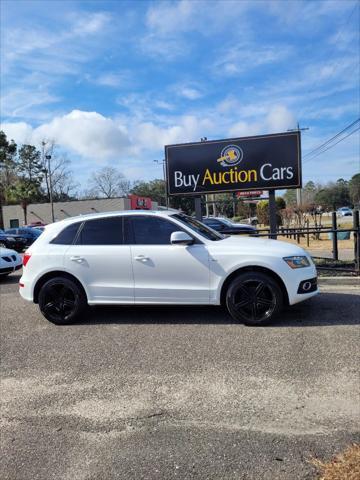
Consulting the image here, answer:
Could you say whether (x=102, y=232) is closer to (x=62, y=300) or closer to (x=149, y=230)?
(x=149, y=230)

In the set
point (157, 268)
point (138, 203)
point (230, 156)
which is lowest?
point (157, 268)

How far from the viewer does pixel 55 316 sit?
6.12 metres

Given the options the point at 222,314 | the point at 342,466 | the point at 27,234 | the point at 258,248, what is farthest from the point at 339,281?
the point at 27,234

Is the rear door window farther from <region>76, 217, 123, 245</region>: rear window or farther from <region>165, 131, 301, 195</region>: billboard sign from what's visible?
<region>165, 131, 301, 195</region>: billboard sign

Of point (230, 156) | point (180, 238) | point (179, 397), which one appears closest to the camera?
point (179, 397)

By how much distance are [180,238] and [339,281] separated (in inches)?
165

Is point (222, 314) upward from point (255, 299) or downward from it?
downward

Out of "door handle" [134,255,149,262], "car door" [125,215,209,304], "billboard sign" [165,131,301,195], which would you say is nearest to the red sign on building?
"billboard sign" [165,131,301,195]

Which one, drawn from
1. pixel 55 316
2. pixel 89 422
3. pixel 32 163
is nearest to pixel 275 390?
pixel 89 422

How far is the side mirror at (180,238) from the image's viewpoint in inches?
223

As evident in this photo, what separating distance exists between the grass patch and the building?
5273cm

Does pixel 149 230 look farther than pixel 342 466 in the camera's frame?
Yes

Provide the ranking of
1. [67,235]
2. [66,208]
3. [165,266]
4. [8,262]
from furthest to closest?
[66,208] → [8,262] → [67,235] → [165,266]

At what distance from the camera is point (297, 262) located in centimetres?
560
